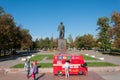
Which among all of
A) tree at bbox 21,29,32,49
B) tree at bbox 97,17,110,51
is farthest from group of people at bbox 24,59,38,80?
tree at bbox 97,17,110,51

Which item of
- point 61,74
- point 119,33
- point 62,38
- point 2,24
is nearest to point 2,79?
point 61,74

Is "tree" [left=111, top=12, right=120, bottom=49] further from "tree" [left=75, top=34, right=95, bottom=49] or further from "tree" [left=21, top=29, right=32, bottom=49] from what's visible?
"tree" [left=75, top=34, right=95, bottom=49]

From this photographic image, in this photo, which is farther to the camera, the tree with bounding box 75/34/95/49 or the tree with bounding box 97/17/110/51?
the tree with bounding box 75/34/95/49

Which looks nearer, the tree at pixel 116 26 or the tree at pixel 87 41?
the tree at pixel 116 26

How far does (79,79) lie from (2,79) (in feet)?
19.5

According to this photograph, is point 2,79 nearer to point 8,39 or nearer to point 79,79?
point 79,79

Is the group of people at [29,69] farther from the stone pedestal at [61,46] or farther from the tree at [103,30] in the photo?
the tree at [103,30]

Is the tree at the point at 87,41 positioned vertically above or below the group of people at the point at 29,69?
above

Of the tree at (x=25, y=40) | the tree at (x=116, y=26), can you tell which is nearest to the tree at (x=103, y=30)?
the tree at (x=116, y=26)

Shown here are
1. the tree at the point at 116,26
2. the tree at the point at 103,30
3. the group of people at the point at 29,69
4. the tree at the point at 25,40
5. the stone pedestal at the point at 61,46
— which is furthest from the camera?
the tree at the point at 103,30

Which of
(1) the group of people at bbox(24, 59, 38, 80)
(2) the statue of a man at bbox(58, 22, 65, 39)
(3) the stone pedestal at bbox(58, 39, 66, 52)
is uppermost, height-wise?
(2) the statue of a man at bbox(58, 22, 65, 39)

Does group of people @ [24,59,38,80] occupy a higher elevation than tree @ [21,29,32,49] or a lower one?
lower

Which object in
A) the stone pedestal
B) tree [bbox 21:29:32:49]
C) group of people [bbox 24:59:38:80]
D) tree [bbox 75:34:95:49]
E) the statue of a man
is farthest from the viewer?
tree [bbox 75:34:95:49]

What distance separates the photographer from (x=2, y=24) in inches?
1677
